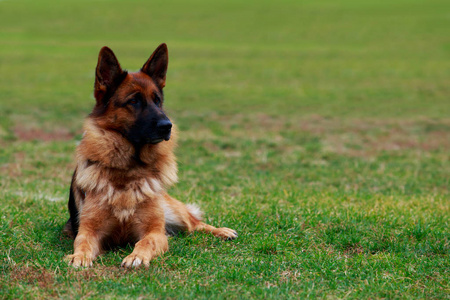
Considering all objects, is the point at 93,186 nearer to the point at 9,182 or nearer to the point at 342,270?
the point at 342,270

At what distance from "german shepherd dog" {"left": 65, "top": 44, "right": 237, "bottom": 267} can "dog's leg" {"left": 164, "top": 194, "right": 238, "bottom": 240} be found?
0.34 m

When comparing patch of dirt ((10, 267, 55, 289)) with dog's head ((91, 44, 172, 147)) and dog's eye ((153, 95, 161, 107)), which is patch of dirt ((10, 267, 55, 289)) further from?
dog's eye ((153, 95, 161, 107))

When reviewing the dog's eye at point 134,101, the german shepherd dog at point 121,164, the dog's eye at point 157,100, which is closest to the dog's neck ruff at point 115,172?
the german shepherd dog at point 121,164

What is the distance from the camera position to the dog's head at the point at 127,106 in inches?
210

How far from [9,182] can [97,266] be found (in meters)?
4.76

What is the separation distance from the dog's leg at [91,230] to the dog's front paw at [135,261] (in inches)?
15.5

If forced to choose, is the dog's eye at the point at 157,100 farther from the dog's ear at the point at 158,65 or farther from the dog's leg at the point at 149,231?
the dog's leg at the point at 149,231

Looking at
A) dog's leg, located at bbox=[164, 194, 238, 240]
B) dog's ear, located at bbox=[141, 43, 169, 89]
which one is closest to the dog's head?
dog's ear, located at bbox=[141, 43, 169, 89]

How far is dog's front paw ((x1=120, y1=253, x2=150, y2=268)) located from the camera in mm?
4727

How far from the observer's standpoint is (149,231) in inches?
211

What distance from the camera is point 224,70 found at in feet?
96.1

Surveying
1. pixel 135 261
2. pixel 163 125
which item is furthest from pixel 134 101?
pixel 135 261

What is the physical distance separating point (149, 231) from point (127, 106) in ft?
4.24

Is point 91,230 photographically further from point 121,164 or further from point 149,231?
point 121,164
